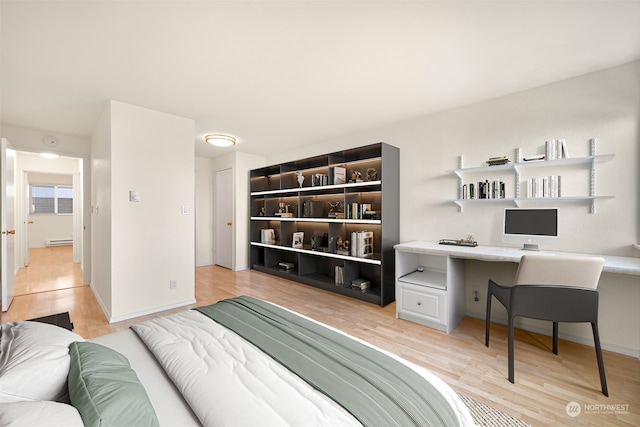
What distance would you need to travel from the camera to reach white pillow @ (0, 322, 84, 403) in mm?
732

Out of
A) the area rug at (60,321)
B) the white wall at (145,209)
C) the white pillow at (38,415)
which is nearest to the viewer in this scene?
the white pillow at (38,415)

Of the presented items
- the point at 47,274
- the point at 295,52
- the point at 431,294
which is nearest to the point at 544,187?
the point at 431,294

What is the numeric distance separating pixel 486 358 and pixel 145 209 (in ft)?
12.3

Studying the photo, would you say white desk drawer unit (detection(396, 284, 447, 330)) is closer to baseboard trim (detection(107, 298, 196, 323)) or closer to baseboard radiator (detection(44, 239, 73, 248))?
baseboard trim (detection(107, 298, 196, 323))

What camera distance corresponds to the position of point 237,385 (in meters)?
0.97

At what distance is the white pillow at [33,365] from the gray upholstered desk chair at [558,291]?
250cm

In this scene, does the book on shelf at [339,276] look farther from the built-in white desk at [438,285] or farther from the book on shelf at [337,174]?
the book on shelf at [337,174]

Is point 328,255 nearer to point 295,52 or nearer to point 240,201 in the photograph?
point 240,201

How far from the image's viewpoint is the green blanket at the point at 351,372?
2.93 feet

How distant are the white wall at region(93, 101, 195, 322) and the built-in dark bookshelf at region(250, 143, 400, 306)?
69.1 inches

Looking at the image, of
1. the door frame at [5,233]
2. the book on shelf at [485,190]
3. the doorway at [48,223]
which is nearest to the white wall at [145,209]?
the door frame at [5,233]

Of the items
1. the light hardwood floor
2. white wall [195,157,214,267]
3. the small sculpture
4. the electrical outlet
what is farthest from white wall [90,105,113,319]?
the electrical outlet

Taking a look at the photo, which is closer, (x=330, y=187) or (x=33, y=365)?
(x=33, y=365)

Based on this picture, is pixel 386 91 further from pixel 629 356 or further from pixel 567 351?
pixel 629 356
